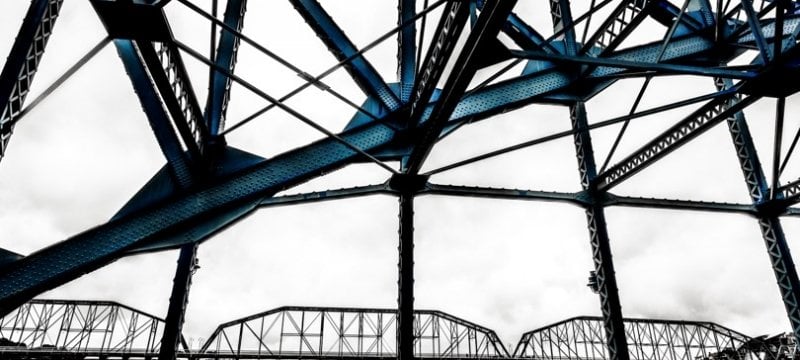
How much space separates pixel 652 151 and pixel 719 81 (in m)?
4.99

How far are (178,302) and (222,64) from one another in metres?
3.84

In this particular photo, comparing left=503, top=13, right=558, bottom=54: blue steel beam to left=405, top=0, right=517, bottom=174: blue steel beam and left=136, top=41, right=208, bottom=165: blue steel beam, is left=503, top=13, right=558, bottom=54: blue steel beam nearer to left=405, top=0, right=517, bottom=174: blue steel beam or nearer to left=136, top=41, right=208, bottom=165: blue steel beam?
left=405, top=0, right=517, bottom=174: blue steel beam

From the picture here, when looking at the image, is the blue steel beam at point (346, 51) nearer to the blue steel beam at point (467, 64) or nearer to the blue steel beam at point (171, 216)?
the blue steel beam at point (171, 216)

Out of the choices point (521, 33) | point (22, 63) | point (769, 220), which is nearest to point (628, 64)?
point (521, 33)

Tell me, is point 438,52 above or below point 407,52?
below

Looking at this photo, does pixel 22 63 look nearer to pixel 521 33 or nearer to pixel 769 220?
pixel 521 33

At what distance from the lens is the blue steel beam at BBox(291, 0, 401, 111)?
25.6ft

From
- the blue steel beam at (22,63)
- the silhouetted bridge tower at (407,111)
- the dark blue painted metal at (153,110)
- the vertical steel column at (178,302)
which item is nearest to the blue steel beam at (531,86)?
the silhouetted bridge tower at (407,111)

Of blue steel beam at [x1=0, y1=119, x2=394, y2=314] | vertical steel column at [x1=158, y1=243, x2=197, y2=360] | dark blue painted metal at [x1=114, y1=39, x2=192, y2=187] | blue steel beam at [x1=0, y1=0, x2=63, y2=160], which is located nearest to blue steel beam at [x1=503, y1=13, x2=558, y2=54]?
blue steel beam at [x1=0, y1=119, x2=394, y2=314]

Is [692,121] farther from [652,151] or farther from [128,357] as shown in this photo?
[128,357]

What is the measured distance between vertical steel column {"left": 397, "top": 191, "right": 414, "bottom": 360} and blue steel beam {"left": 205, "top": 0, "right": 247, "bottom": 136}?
3.76 metres

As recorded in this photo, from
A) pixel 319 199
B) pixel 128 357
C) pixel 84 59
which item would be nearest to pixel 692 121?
pixel 319 199

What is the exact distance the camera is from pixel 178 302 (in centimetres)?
816

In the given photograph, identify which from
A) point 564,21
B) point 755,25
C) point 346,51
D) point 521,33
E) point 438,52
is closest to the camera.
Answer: point 438,52
